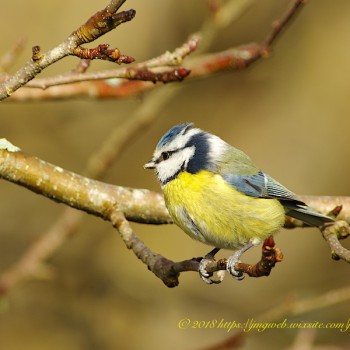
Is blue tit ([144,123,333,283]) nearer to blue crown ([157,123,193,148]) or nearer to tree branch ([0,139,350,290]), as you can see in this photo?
blue crown ([157,123,193,148])

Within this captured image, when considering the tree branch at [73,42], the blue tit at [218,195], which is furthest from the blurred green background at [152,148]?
the tree branch at [73,42]

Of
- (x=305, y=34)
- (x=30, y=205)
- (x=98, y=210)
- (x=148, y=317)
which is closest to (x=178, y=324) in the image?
(x=148, y=317)

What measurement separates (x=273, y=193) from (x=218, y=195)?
0.39 metres

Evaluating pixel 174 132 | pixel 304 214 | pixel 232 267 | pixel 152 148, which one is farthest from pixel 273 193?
pixel 152 148

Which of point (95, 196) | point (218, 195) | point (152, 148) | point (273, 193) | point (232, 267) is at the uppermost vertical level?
point (152, 148)

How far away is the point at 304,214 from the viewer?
343 cm

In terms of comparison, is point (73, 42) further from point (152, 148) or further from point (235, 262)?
point (152, 148)

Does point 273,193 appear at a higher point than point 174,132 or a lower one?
lower

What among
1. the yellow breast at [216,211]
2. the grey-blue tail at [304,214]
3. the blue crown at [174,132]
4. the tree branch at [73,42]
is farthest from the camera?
the blue crown at [174,132]

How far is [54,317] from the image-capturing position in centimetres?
549

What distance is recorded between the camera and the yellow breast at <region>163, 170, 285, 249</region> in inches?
122

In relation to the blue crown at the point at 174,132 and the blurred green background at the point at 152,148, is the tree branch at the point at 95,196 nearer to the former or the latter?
the blue crown at the point at 174,132

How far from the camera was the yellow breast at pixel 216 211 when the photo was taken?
311 centimetres

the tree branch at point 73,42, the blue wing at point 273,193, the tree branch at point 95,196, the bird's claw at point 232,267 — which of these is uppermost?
the tree branch at point 73,42
